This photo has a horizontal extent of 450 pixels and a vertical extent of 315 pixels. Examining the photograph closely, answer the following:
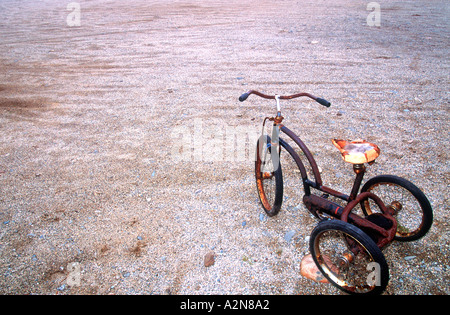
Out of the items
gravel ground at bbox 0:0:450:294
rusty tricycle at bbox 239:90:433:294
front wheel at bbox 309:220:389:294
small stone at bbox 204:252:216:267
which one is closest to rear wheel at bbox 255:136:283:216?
rusty tricycle at bbox 239:90:433:294

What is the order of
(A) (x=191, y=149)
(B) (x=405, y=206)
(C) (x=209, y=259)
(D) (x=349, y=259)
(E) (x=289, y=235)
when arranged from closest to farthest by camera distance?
(D) (x=349, y=259) → (C) (x=209, y=259) → (E) (x=289, y=235) → (B) (x=405, y=206) → (A) (x=191, y=149)

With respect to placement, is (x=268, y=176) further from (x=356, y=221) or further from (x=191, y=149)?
(x=191, y=149)

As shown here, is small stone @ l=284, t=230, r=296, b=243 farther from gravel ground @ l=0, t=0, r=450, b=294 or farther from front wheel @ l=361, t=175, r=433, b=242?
front wheel @ l=361, t=175, r=433, b=242

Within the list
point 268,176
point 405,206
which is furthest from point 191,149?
point 405,206

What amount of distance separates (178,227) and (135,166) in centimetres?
132

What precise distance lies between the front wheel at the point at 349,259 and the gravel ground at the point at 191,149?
197 mm

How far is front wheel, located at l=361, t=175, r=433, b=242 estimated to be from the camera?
2.13 meters

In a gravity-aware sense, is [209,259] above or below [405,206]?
below

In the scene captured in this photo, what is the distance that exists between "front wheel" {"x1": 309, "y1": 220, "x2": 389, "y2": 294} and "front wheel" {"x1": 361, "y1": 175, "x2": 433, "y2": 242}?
0.47 meters

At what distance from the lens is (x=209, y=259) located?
2480 millimetres

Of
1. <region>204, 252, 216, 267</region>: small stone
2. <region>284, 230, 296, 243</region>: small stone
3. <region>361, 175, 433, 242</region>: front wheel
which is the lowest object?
<region>204, 252, 216, 267</region>: small stone

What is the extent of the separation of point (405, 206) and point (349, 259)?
1287 mm
